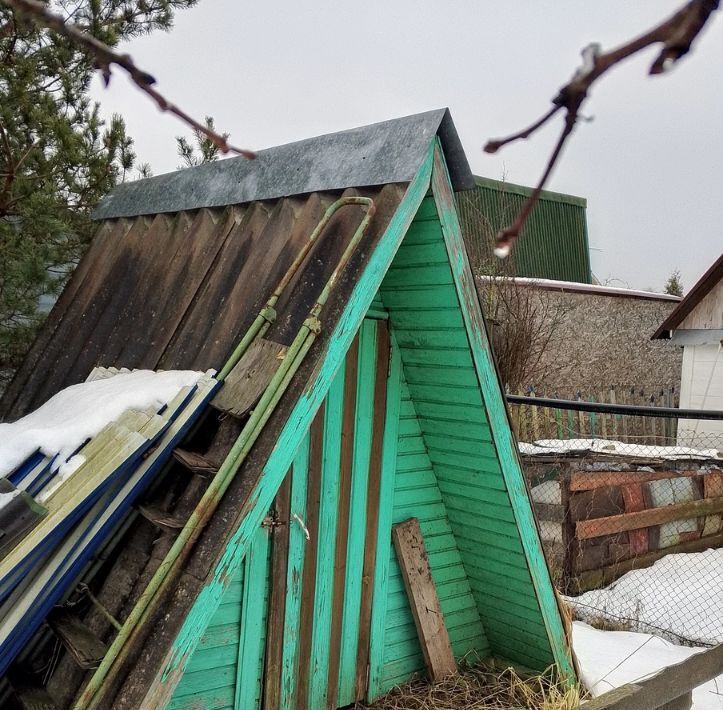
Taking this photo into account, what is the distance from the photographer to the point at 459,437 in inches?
135

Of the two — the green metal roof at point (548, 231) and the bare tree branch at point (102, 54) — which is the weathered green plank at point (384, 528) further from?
the green metal roof at point (548, 231)

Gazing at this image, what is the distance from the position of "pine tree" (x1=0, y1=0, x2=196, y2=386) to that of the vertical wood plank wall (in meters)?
3.19

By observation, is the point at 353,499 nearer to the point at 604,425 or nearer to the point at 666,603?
the point at 666,603

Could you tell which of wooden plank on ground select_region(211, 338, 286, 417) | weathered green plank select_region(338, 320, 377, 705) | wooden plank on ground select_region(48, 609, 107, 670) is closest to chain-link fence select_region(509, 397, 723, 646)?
weathered green plank select_region(338, 320, 377, 705)

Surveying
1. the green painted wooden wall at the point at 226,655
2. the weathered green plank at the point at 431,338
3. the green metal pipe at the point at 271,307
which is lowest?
the green painted wooden wall at the point at 226,655

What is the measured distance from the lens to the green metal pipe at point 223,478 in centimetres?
200

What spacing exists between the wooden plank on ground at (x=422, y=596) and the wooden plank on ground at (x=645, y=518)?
3.11 metres

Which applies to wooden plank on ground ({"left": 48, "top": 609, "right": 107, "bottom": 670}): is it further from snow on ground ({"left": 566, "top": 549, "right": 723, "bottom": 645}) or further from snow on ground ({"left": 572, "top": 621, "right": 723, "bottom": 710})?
snow on ground ({"left": 566, "top": 549, "right": 723, "bottom": 645})

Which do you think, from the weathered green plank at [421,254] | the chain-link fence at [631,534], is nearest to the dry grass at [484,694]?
the weathered green plank at [421,254]

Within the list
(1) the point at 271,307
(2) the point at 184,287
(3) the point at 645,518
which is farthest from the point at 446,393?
(3) the point at 645,518

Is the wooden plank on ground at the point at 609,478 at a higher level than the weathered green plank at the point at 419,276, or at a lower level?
higher

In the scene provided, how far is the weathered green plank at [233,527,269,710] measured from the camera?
2994mm

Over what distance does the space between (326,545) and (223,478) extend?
1244 millimetres

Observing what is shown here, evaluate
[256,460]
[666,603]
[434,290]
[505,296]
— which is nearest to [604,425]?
[505,296]
